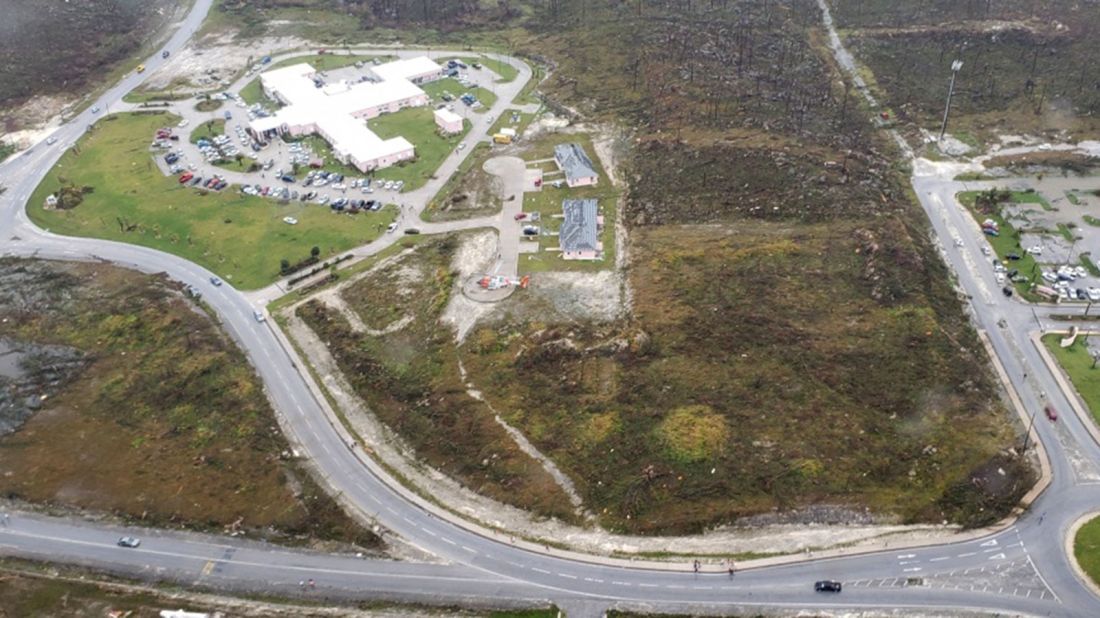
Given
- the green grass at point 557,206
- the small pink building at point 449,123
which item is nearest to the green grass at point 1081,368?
the green grass at point 557,206

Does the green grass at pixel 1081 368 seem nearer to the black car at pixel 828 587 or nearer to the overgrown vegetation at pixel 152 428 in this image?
the black car at pixel 828 587

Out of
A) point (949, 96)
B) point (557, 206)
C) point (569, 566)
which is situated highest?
point (949, 96)

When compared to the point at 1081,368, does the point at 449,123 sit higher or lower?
higher

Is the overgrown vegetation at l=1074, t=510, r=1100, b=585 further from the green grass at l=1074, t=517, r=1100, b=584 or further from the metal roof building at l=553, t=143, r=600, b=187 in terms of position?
the metal roof building at l=553, t=143, r=600, b=187

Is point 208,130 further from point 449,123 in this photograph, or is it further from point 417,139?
point 449,123

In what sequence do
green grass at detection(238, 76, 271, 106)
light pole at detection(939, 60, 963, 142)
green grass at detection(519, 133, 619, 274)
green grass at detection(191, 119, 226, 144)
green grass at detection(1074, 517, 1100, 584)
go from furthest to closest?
1. green grass at detection(238, 76, 271, 106)
2. green grass at detection(191, 119, 226, 144)
3. light pole at detection(939, 60, 963, 142)
4. green grass at detection(519, 133, 619, 274)
5. green grass at detection(1074, 517, 1100, 584)

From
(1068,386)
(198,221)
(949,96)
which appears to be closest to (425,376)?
(198,221)

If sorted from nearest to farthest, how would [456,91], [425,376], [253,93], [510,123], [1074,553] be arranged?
[1074,553] → [425,376] → [510,123] → [456,91] → [253,93]

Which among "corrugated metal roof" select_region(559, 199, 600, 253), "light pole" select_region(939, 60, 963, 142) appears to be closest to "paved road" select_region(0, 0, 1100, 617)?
"corrugated metal roof" select_region(559, 199, 600, 253)
